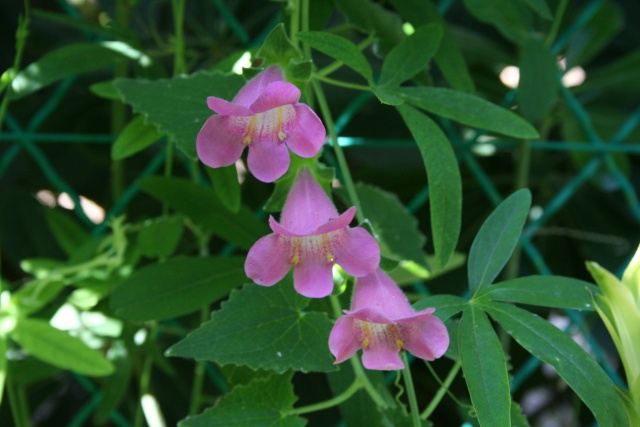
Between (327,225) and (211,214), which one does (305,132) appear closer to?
(327,225)

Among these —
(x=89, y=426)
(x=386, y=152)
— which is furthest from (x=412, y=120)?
(x=89, y=426)

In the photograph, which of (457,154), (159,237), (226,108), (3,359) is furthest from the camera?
(457,154)

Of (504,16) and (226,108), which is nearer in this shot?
(226,108)

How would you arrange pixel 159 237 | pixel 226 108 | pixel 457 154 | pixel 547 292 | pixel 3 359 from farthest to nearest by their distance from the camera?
pixel 457 154 → pixel 159 237 → pixel 3 359 → pixel 547 292 → pixel 226 108

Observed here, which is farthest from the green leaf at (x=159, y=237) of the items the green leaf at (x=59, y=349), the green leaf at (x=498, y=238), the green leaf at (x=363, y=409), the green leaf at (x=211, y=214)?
the green leaf at (x=498, y=238)

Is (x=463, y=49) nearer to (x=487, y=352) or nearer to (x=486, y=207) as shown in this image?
(x=486, y=207)

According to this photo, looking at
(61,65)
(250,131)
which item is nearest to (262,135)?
(250,131)

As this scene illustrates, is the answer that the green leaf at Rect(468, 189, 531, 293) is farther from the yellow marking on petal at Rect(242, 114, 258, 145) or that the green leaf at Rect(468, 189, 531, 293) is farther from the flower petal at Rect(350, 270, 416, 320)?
the yellow marking on petal at Rect(242, 114, 258, 145)
